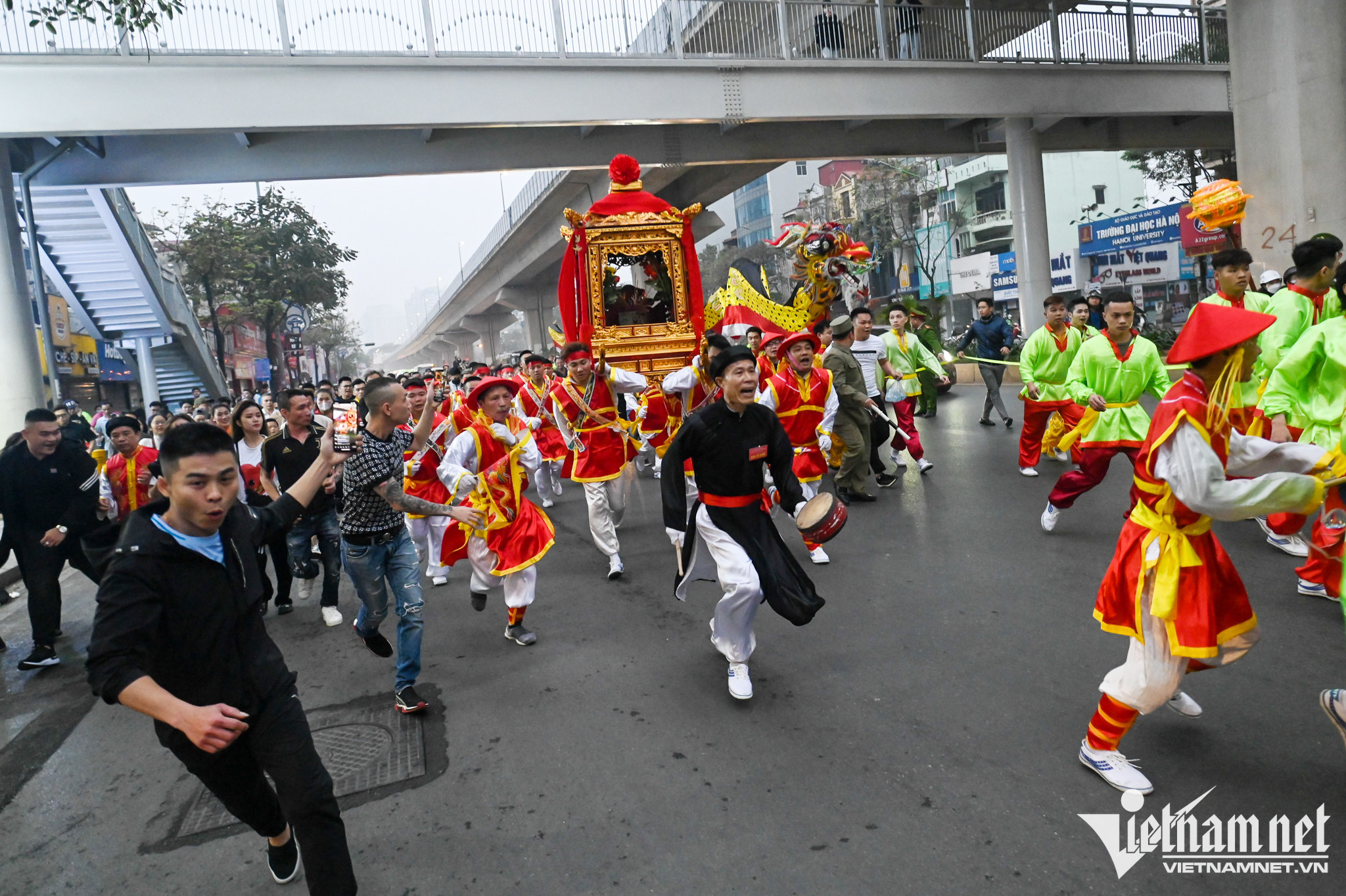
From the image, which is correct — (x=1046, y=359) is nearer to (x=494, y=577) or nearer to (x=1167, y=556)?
(x=1167, y=556)

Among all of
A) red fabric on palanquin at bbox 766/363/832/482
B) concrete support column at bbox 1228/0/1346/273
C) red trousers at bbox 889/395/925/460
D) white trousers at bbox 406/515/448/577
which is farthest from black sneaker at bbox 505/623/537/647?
concrete support column at bbox 1228/0/1346/273

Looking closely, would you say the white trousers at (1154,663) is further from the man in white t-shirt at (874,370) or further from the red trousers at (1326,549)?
the man in white t-shirt at (874,370)

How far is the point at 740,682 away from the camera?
441cm

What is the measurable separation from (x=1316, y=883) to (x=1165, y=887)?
17.3 inches

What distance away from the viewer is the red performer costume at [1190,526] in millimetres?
2910

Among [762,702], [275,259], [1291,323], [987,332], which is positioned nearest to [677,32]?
[987,332]

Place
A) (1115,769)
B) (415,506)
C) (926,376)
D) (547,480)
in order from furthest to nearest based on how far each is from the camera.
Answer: (926,376) → (547,480) → (415,506) → (1115,769)

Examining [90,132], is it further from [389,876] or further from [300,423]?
[389,876]

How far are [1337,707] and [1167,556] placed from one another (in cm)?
68

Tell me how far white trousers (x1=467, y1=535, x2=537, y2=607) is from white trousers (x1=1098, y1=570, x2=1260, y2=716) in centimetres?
358

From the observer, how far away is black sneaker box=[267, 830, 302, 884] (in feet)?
10.4

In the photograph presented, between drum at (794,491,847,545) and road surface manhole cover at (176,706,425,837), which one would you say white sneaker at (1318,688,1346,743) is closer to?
drum at (794,491,847,545)

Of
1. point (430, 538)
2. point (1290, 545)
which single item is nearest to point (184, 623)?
point (430, 538)

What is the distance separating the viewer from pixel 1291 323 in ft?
17.8
